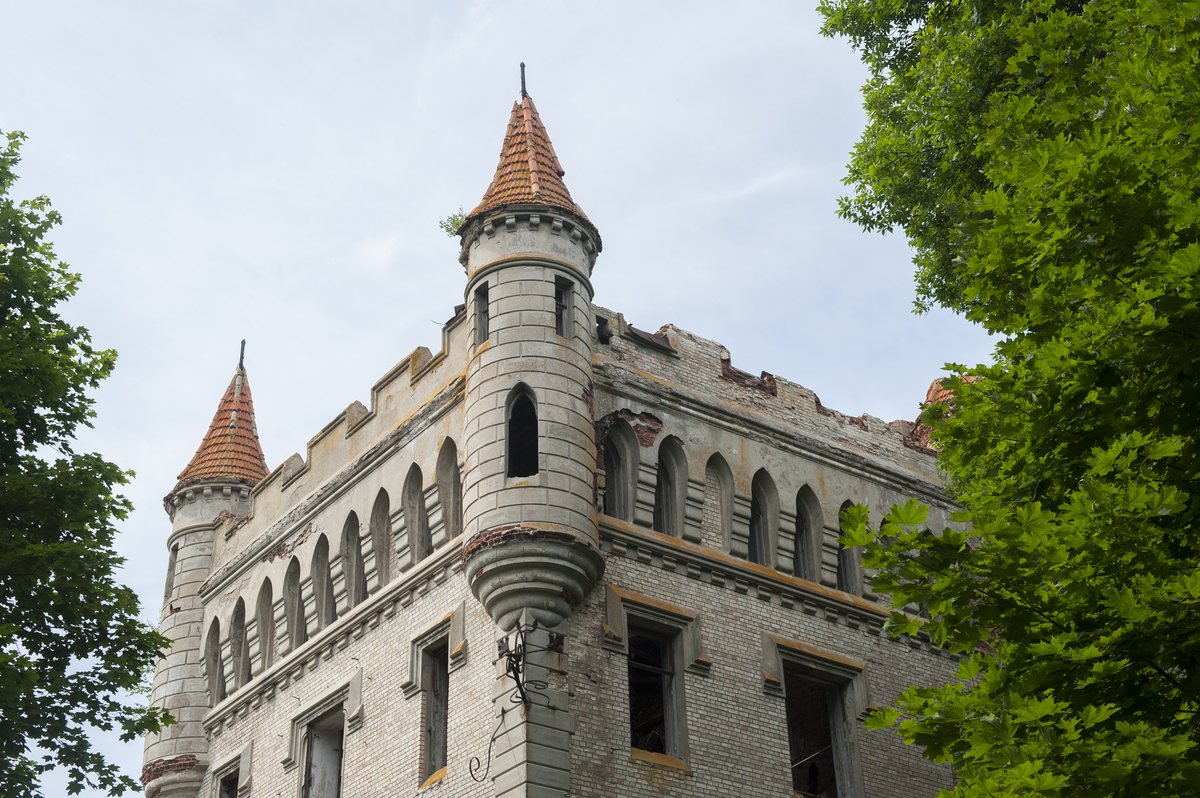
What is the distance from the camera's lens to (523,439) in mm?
22047

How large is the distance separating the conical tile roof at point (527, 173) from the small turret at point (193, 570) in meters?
9.64

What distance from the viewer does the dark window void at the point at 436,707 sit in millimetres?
19578

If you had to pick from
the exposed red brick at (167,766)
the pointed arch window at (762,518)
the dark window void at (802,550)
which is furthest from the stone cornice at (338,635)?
the dark window void at (802,550)

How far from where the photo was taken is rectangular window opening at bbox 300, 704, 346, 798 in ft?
72.3

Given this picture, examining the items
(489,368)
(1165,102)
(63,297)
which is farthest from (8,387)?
(1165,102)

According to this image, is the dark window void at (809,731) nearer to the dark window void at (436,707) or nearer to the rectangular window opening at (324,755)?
the dark window void at (436,707)

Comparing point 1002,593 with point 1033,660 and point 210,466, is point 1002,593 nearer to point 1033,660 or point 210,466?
point 1033,660

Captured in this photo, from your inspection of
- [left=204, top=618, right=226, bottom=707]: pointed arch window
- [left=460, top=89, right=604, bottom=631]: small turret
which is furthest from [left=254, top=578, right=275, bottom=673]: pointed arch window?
[left=460, top=89, right=604, bottom=631]: small turret

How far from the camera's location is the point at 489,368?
20.4m

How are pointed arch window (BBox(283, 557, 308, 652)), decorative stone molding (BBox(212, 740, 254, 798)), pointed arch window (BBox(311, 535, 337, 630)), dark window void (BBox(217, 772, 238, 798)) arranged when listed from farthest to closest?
dark window void (BBox(217, 772, 238, 798)) < pointed arch window (BBox(283, 557, 308, 652)) < decorative stone molding (BBox(212, 740, 254, 798)) < pointed arch window (BBox(311, 535, 337, 630))

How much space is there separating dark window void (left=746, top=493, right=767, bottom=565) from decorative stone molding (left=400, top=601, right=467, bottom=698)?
4992 mm

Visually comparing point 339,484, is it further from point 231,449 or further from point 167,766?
point 167,766

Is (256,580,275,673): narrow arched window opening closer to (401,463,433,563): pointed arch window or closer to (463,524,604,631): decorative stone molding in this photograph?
(401,463,433,563): pointed arch window

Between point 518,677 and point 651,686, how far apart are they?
8130mm
